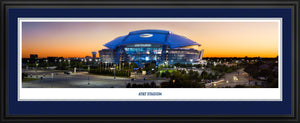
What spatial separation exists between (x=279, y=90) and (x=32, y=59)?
29.0ft

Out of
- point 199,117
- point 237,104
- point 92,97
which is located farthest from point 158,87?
point 237,104

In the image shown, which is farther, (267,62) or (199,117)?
(267,62)

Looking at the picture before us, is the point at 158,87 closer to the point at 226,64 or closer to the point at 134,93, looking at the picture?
the point at 134,93

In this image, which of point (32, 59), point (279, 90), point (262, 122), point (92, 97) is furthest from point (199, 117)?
point (32, 59)

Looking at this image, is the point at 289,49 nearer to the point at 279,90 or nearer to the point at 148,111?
the point at 279,90

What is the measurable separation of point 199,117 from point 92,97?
325 centimetres

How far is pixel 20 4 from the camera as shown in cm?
469

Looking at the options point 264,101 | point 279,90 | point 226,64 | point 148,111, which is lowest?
point 148,111

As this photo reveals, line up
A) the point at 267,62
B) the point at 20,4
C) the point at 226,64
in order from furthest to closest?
the point at 226,64 → the point at 267,62 → the point at 20,4

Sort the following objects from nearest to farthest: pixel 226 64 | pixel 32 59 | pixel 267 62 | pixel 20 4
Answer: pixel 20 4
pixel 267 62
pixel 32 59
pixel 226 64

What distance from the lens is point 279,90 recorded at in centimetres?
481

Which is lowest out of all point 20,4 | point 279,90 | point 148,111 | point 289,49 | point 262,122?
point 262,122

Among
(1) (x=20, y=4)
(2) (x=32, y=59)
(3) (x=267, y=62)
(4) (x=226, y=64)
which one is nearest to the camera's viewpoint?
(1) (x=20, y=4)

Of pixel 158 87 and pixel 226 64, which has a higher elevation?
pixel 226 64
